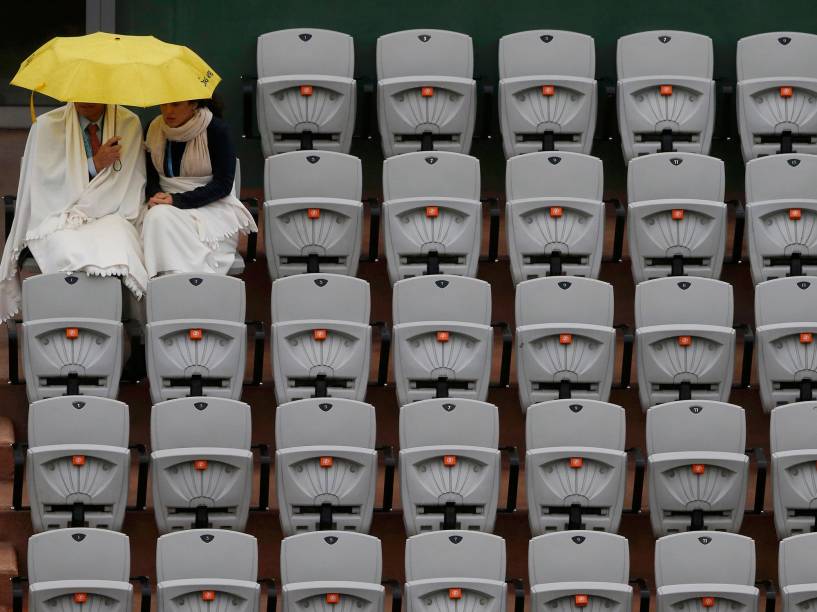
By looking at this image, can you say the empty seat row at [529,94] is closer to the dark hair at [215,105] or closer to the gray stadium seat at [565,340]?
the dark hair at [215,105]

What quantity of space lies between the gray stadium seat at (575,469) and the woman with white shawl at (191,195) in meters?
1.28

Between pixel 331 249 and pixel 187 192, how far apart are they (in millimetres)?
536

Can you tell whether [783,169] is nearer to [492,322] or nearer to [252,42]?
[492,322]

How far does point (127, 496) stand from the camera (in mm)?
7086

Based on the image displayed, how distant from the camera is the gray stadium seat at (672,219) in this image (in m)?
7.64

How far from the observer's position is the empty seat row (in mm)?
8102

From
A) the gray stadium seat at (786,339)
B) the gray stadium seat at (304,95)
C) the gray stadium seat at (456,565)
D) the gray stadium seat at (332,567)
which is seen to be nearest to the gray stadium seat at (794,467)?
the gray stadium seat at (786,339)

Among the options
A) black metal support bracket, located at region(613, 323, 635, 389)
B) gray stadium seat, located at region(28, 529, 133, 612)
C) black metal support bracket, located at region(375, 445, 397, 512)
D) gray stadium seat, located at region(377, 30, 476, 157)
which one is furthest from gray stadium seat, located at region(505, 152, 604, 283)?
gray stadium seat, located at region(28, 529, 133, 612)

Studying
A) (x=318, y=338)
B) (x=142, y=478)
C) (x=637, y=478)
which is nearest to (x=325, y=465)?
(x=318, y=338)

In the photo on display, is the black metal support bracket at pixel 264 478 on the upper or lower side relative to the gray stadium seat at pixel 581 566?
upper

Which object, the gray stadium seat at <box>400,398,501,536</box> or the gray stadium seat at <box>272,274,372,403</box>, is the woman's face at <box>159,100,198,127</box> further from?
the gray stadium seat at <box>400,398,501,536</box>

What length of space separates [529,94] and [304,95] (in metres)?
0.83

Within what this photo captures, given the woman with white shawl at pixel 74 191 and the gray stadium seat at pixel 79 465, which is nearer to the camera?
the gray stadium seat at pixel 79 465

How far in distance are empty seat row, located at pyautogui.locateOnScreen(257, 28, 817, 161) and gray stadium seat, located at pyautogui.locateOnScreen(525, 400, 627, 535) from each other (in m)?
1.44
